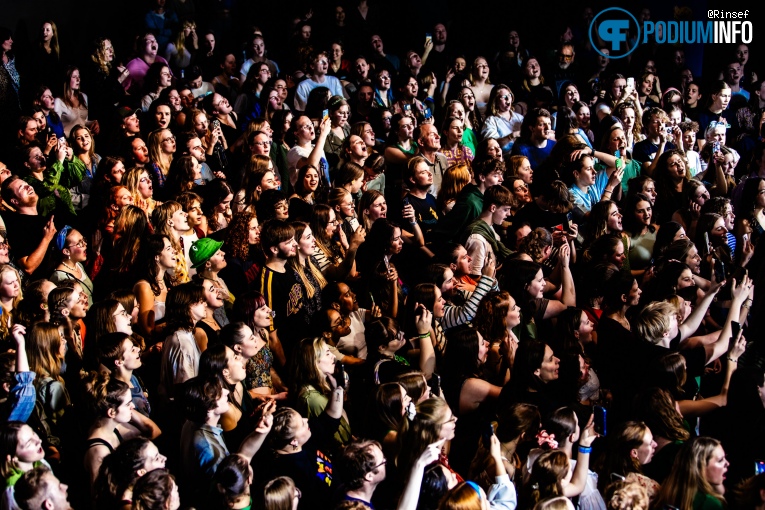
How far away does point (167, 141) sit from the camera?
8086 mm

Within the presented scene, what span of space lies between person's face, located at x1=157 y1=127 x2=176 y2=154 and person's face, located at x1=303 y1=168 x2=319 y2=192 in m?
1.07

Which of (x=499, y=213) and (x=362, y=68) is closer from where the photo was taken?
(x=499, y=213)

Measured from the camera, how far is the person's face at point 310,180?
8164 mm

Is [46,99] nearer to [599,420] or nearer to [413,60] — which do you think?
[413,60]

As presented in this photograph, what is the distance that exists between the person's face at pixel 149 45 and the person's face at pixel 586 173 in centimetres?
446

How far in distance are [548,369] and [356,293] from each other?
64.3 inches

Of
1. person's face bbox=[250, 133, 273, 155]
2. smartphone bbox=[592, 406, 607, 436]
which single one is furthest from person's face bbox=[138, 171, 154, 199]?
smartphone bbox=[592, 406, 607, 436]

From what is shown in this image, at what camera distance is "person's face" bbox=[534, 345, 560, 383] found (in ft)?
19.3

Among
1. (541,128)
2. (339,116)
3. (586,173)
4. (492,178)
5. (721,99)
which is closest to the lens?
(492,178)

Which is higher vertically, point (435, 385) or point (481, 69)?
point (481, 69)

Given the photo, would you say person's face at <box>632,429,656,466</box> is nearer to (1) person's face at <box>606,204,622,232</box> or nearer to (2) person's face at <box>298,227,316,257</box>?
(2) person's face at <box>298,227,316,257</box>

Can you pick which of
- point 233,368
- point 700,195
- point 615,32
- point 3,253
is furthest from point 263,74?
point 233,368

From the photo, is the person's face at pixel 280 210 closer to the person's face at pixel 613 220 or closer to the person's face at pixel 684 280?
the person's face at pixel 613 220

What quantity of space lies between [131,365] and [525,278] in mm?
2695
